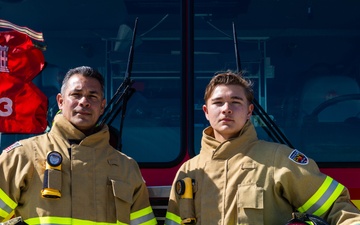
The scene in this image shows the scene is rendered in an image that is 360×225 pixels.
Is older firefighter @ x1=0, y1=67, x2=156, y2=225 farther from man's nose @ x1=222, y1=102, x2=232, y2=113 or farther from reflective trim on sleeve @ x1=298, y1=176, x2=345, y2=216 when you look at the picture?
reflective trim on sleeve @ x1=298, y1=176, x2=345, y2=216

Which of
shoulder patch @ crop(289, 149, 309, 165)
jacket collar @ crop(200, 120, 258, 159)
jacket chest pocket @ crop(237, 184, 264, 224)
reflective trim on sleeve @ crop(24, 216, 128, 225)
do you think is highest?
jacket collar @ crop(200, 120, 258, 159)

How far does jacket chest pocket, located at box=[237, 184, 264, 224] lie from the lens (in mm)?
2916

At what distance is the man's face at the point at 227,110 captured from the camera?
3059 mm

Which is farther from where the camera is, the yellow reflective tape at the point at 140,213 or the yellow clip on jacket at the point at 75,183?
the yellow reflective tape at the point at 140,213

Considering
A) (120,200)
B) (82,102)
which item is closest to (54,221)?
(120,200)

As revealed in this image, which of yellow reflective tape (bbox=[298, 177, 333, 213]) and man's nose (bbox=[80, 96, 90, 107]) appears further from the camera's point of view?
man's nose (bbox=[80, 96, 90, 107])

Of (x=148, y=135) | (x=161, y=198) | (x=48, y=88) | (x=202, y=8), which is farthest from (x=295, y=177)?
(x=48, y=88)

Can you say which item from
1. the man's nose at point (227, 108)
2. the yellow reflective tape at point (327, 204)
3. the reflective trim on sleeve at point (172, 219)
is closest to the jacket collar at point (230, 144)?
the man's nose at point (227, 108)

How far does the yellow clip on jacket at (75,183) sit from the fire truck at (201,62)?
41cm

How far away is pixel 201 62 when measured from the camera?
3625mm

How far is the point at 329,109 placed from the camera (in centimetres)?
362

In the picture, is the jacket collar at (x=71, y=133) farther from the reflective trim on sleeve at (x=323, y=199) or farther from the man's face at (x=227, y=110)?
the reflective trim on sleeve at (x=323, y=199)

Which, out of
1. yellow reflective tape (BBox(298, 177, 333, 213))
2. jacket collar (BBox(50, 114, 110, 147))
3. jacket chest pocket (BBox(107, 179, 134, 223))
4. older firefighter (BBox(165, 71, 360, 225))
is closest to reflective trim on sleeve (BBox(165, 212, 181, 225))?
older firefighter (BBox(165, 71, 360, 225))

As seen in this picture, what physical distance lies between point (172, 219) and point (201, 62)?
891 mm
